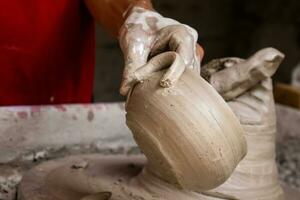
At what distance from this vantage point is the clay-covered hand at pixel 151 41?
1.07 meters

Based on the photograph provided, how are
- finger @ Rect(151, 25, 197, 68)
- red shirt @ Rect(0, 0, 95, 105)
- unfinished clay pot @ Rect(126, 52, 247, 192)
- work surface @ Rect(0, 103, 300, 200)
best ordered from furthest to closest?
red shirt @ Rect(0, 0, 95, 105)
work surface @ Rect(0, 103, 300, 200)
finger @ Rect(151, 25, 197, 68)
unfinished clay pot @ Rect(126, 52, 247, 192)

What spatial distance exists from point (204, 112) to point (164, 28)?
0.88 ft

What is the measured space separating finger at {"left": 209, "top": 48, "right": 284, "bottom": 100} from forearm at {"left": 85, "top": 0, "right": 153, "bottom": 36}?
23cm

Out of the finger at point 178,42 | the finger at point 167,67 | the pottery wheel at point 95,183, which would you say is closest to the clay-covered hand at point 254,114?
the pottery wheel at point 95,183

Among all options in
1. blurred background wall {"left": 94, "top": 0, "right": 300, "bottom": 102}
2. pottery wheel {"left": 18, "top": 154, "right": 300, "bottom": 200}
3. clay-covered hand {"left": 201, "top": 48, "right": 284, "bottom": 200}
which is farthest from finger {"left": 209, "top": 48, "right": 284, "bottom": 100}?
blurred background wall {"left": 94, "top": 0, "right": 300, "bottom": 102}

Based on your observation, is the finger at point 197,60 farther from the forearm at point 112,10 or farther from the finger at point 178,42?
the forearm at point 112,10

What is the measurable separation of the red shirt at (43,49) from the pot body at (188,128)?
653mm

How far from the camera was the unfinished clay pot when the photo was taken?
973 mm

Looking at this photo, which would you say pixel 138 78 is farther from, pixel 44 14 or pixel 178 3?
pixel 178 3

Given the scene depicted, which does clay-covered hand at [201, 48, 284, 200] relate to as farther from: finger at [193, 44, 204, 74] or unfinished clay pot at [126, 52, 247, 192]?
unfinished clay pot at [126, 52, 247, 192]

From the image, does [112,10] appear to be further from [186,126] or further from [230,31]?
[230,31]

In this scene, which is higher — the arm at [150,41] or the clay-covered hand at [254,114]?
the arm at [150,41]

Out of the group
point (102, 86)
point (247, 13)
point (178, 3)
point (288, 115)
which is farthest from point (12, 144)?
point (247, 13)

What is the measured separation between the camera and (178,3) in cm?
416
